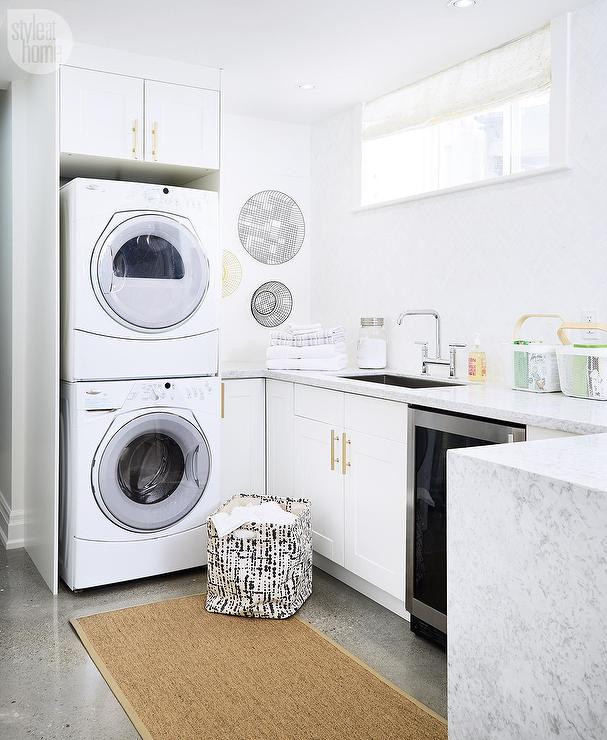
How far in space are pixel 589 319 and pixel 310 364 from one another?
1375mm

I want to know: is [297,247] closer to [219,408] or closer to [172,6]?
[219,408]

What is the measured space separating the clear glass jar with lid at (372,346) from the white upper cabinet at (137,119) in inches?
45.2

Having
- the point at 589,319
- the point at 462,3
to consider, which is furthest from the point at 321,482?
the point at 462,3

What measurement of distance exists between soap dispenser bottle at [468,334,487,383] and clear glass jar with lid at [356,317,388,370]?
2.19 ft

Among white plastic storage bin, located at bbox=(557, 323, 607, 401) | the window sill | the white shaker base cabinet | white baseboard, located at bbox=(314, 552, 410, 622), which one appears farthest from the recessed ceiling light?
white baseboard, located at bbox=(314, 552, 410, 622)

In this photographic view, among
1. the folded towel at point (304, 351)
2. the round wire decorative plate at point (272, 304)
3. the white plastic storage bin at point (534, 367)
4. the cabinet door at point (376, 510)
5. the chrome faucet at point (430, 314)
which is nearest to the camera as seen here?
the white plastic storage bin at point (534, 367)

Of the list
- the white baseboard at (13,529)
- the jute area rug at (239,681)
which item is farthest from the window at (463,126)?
the white baseboard at (13,529)

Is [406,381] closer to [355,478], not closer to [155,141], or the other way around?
[355,478]

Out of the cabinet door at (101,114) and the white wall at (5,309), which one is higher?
the cabinet door at (101,114)

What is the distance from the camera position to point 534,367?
260 centimetres

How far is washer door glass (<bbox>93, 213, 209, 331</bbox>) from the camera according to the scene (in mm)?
3008

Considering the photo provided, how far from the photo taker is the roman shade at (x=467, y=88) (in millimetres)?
2875

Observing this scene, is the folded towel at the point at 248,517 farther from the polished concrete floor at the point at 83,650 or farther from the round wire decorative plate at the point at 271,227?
the round wire decorative plate at the point at 271,227

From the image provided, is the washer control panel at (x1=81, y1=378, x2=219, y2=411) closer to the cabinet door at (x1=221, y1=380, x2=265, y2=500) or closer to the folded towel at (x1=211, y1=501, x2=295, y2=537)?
the cabinet door at (x1=221, y1=380, x2=265, y2=500)
